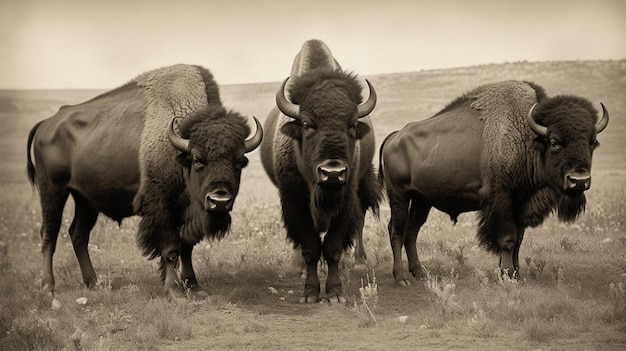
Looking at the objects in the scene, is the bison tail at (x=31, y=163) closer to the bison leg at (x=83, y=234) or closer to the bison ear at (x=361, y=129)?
the bison leg at (x=83, y=234)

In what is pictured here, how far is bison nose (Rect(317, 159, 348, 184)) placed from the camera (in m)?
5.44

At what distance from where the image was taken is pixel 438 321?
5188 millimetres

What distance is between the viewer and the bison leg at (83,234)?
7.35 metres

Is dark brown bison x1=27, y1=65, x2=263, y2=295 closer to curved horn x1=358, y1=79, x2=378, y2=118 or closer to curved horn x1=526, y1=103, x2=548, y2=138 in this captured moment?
curved horn x1=358, y1=79, x2=378, y2=118

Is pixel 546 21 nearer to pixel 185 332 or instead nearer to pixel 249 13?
pixel 249 13

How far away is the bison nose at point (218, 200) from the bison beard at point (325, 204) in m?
0.77

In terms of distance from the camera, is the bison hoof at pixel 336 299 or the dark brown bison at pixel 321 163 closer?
the dark brown bison at pixel 321 163

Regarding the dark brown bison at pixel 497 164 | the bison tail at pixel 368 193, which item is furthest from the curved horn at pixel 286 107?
the bison tail at pixel 368 193

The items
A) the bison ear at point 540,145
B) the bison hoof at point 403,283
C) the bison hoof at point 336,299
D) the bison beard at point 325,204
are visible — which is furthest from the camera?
the bison hoof at point 403,283

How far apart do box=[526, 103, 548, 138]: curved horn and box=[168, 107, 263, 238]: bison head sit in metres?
2.64

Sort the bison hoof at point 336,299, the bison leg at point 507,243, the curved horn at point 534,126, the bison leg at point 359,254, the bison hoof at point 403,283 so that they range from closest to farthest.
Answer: the bison hoof at point 336,299, the curved horn at point 534,126, the bison leg at point 507,243, the bison hoof at point 403,283, the bison leg at point 359,254

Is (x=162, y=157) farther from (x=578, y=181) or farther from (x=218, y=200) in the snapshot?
(x=578, y=181)

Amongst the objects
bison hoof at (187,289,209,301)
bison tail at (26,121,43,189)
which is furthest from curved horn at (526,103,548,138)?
bison tail at (26,121,43,189)

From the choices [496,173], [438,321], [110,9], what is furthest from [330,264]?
[110,9]
